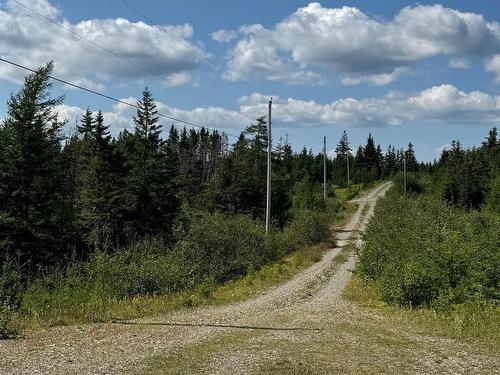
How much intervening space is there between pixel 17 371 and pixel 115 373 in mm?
1398

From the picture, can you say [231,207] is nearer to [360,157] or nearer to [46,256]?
[46,256]

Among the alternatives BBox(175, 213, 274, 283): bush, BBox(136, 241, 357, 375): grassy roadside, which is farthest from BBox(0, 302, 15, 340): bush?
BBox(175, 213, 274, 283): bush

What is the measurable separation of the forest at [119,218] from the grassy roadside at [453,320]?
985 millimetres

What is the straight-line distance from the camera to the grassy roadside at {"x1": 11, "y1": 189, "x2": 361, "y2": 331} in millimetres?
11799

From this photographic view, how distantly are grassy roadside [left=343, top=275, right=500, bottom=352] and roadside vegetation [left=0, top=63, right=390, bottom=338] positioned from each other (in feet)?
19.4

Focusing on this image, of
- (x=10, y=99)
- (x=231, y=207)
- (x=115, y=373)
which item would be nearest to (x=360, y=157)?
(x=231, y=207)

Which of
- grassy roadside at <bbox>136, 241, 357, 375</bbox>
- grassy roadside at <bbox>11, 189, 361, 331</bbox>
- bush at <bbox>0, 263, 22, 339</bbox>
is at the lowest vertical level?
grassy roadside at <bbox>11, 189, 361, 331</bbox>

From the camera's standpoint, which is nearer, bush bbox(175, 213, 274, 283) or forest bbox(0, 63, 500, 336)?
forest bbox(0, 63, 500, 336)

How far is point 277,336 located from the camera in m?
11.0

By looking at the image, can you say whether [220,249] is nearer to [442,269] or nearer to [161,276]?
[161,276]

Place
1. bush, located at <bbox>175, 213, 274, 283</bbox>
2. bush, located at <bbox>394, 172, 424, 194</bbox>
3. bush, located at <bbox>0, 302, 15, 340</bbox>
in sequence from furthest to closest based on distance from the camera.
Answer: bush, located at <bbox>394, 172, 424, 194</bbox>
bush, located at <bbox>175, 213, 274, 283</bbox>
bush, located at <bbox>0, 302, 15, 340</bbox>

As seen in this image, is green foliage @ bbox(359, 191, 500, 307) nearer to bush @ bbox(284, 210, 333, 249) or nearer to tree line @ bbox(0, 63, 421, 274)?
tree line @ bbox(0, 63, 421, 274)

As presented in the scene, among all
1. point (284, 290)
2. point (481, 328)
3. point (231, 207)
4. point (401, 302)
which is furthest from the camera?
point (231, 207)

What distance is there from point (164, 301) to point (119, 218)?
32503 millimetres
